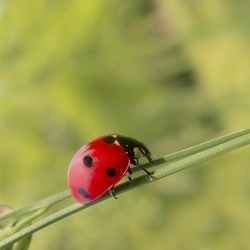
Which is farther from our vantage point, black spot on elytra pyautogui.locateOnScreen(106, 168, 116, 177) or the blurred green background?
the blurred green background

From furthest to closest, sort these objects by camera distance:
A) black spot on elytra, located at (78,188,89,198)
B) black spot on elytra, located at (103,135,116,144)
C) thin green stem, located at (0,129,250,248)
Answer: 1. black spot on elytra, located at (103,135,116,144)
2. black spot on elytra, located at (78,188,89,198)
3. thin green stem, located at (0,129,250,248)

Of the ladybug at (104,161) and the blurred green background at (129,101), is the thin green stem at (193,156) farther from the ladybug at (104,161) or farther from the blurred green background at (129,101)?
the blurred green background at (129,101)

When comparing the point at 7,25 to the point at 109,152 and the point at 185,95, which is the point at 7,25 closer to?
the point at 185,95

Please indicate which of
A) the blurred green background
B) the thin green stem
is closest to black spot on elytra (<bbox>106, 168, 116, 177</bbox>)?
the thin green stem

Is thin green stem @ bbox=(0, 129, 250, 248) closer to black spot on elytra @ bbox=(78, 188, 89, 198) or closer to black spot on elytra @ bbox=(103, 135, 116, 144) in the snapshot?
black spot on elytra @ bbox=(78, 188, 89, 198)

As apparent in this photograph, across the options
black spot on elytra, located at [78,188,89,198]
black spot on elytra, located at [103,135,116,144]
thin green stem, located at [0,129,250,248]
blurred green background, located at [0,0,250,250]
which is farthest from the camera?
blurred green background, located at [0,0,250,250]

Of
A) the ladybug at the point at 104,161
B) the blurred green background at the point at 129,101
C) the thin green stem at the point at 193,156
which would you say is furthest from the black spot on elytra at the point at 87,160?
the blurred green background at the point at 129,101

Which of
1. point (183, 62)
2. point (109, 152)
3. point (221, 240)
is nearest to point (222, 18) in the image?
point (183, 62)
